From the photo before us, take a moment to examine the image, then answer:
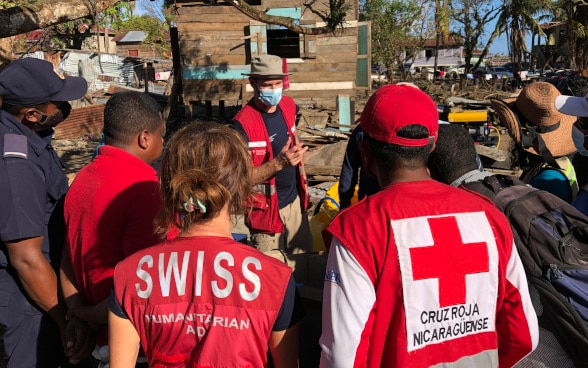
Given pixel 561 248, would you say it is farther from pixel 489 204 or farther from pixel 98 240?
pixel 98 240

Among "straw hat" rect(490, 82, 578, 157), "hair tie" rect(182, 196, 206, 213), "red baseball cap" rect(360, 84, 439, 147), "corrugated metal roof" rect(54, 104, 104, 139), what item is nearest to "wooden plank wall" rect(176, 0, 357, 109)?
"corrugated metal roof" rect(54, 104, 104, 139)

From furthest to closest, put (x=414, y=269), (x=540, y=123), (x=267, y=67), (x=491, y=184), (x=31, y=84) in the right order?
(x=267, y=67), (x=540, y=123), (x=31, y=84), (x=491, y=184), (x=414, y=269)

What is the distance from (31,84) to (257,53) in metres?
10.8

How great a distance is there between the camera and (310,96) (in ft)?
44.1

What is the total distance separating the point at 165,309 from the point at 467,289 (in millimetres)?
1013

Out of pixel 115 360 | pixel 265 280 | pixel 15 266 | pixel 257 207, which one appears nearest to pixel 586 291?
pixel 265 280

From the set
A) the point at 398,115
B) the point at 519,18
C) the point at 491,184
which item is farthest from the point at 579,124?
the point at 519,18

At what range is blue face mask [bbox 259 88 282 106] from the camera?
4.25 metres

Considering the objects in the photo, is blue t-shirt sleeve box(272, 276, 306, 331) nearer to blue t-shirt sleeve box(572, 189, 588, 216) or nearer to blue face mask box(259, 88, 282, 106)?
blue t-shirt sleeve box(572, 189, 588, 216)

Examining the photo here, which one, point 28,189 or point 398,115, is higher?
point 398,115

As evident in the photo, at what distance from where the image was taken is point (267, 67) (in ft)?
14.2

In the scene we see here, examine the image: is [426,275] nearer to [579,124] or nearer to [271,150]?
[579,124]

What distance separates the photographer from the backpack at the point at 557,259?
1954mm

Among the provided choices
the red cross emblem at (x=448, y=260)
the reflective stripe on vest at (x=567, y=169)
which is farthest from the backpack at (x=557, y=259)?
the reflective stripe on vest at (x=567, y=169)
